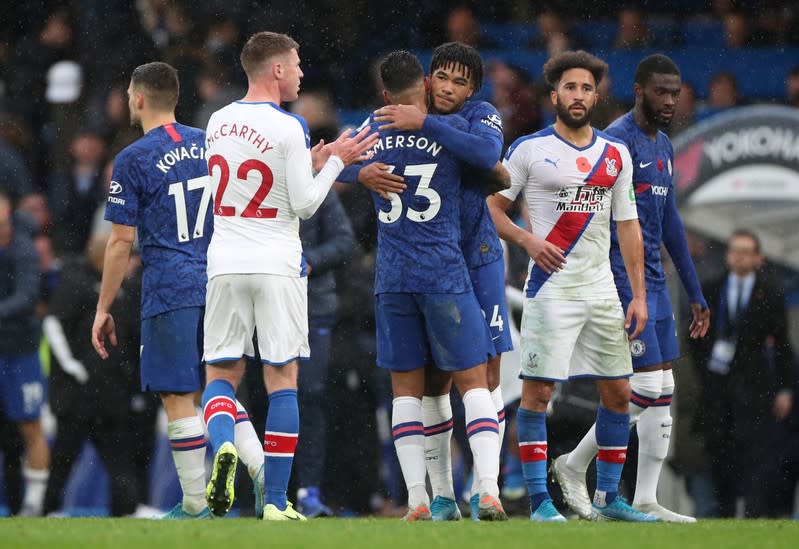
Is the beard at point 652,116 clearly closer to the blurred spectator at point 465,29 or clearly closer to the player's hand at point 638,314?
the player's hand at point 638,314

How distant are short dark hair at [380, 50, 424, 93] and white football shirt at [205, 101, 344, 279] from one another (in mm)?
527

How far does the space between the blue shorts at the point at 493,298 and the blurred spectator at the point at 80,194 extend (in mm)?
6852

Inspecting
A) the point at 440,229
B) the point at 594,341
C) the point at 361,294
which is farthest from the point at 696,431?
the point at 440,229

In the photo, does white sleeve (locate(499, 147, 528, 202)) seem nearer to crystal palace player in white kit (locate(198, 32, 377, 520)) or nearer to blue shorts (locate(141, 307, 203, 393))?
crystal palace player in white kit (locate(198, 32, 377, 520))

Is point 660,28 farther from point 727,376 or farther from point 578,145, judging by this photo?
point 578,145

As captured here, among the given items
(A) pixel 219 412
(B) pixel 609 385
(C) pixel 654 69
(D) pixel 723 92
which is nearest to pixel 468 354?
(B) pixel 609 385

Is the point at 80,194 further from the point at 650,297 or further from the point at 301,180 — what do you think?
the point at 301,180

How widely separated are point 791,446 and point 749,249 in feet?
5.29

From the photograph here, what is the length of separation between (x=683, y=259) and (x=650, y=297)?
511 millimetres

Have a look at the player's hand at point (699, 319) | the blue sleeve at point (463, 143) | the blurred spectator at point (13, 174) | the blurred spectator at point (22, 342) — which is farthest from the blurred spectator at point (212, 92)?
the blue sleeve at point (463, 143)

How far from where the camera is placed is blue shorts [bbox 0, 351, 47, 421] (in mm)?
12703

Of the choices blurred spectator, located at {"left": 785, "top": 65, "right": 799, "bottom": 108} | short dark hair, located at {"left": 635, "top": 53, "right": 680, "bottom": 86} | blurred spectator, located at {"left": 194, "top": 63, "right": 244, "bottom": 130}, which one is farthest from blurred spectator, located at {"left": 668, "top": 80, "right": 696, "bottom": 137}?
short dark hair, located at {"left": 635, "top": 53, "right": 680, "bottom": 86}

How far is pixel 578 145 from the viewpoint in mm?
8719

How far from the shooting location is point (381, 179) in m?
8.18
